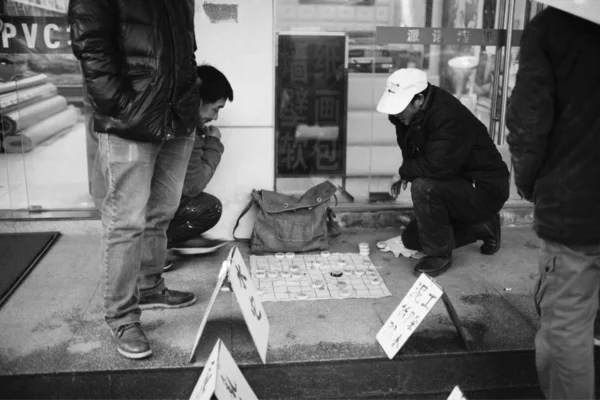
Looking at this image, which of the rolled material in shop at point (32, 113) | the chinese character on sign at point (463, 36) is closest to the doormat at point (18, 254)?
the rolled material in shop at point (32, 113)

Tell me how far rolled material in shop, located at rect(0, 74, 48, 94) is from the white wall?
3.81 feet

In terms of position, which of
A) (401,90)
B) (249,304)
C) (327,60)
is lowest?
(249,304)

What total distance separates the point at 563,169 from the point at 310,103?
9.18 ft

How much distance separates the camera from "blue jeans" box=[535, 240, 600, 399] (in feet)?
8.68

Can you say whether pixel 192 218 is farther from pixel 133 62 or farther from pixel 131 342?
pixel 133 62

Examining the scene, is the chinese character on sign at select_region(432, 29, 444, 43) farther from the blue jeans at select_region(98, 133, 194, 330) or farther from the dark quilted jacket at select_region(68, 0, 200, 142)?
the blue jeans at select_region(98, 133, 194, 330)

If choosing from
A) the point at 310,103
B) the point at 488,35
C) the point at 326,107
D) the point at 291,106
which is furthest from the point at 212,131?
the point at 488,35

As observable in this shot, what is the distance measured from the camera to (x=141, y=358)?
10.6 feet

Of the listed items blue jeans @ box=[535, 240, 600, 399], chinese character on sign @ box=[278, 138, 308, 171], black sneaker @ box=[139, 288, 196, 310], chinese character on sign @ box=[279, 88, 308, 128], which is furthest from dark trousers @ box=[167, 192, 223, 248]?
blue jeans @ box=[535, 240, 600, 399]

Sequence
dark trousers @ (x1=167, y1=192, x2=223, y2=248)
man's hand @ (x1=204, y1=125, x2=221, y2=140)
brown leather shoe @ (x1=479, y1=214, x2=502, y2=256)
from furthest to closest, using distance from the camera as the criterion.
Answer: brown leather shoe @ (x1=479, y1=214, x2=502, y2=256) < man's hand @ (x1=204, y1=125, x2=221, y2=140) < dark trousers @ (x1=167, y1=192, x2=223, y2=248)

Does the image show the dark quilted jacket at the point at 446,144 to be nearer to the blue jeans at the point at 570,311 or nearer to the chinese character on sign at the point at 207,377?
the blue jeans at the point at 570,311

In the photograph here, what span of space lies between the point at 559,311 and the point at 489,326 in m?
1.01

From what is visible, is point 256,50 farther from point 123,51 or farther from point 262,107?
point 123,51

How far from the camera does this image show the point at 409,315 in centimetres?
330
